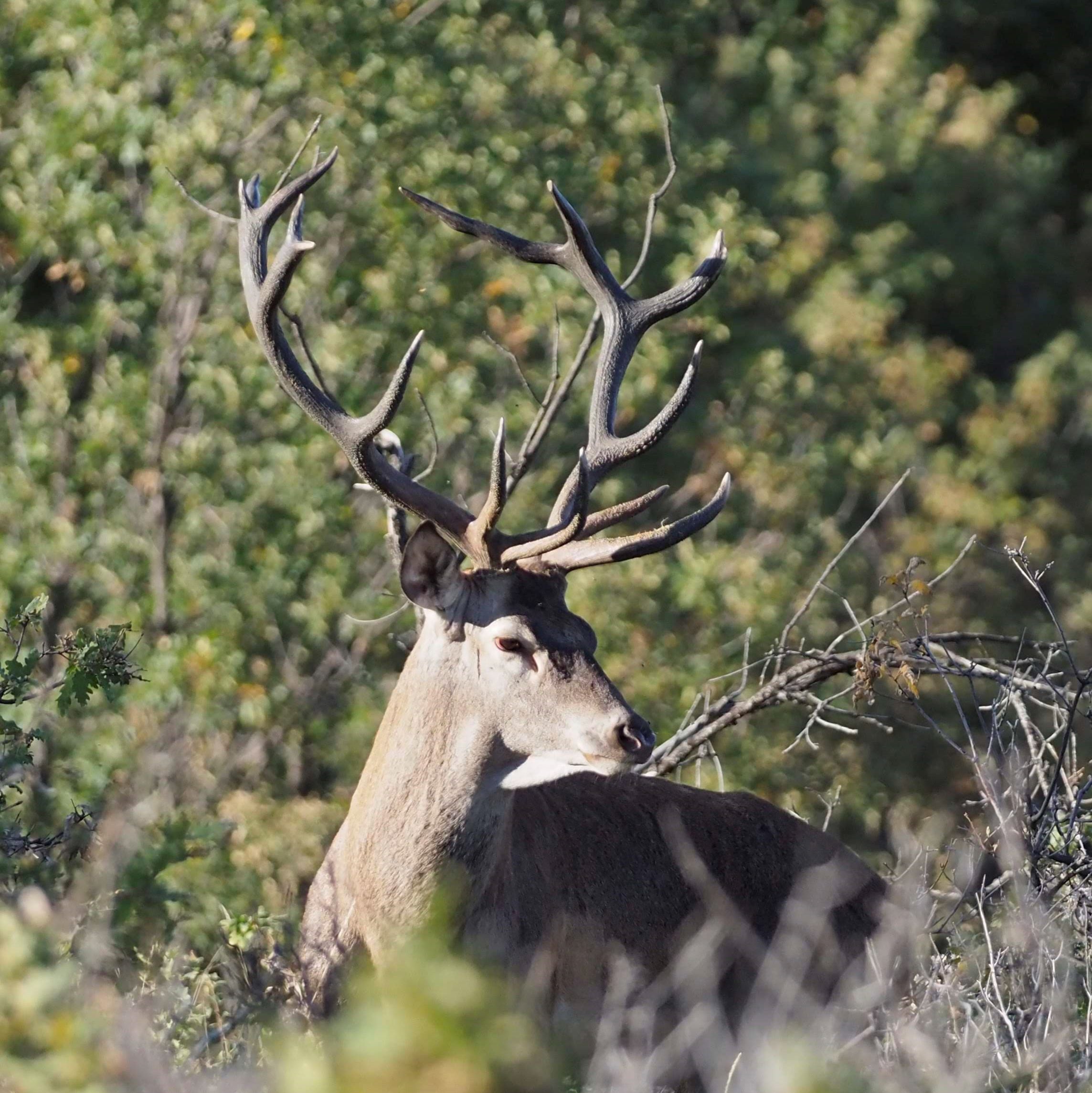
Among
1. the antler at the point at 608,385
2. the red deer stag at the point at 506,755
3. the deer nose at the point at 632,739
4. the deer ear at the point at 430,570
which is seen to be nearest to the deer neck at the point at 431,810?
the red deer stag at the point at 506,755

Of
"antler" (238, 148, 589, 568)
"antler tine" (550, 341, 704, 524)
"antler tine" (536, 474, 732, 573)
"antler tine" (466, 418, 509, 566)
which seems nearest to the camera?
"antler tine" (466, 418, 509, 566)

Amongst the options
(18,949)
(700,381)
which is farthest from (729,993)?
(700,381)

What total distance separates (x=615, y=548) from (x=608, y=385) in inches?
31.7

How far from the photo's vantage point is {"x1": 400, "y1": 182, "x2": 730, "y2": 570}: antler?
5.94 m

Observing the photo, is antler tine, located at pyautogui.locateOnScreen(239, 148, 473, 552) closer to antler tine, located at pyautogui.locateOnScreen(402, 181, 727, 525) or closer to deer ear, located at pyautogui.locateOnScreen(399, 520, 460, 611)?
deer ear, located at pyautogui.locateOnScreen(399, 520, 460, 611)

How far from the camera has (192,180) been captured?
11.6 metres

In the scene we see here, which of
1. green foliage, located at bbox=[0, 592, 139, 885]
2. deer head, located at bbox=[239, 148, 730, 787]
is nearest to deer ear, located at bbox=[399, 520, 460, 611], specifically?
deer head, located at bbox=[239, 148, 730, 787]

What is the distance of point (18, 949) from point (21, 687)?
118 inches

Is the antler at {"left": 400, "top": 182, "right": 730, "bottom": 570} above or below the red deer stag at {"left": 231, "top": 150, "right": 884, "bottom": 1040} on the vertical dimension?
above

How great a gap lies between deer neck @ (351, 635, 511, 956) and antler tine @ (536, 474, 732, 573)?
46cm

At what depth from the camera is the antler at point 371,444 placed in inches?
226

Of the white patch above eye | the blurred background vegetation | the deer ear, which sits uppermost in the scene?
the deer ear

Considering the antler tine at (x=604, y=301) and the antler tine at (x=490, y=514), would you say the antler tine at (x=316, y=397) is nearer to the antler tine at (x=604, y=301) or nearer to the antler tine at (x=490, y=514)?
the antler tine at (x=490, y=514)

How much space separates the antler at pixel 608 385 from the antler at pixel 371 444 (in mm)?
59
